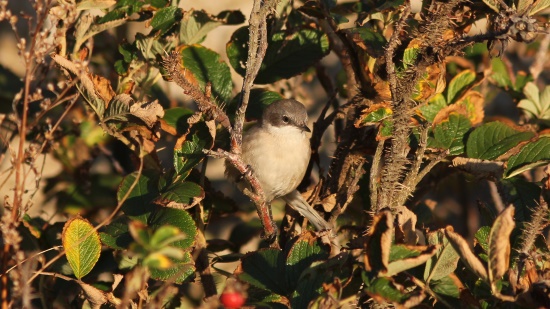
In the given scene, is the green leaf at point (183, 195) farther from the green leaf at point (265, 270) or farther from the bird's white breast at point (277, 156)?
the bird's white breast at point (277, 156)

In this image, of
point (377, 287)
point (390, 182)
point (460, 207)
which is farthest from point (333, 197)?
point (460, 207)

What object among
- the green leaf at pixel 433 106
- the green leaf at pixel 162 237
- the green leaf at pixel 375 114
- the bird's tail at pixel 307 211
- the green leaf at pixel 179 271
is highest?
the green leaf at pixel 162 237

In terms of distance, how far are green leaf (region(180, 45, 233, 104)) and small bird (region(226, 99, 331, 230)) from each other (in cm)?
74

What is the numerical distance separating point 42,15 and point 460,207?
331 centimetres

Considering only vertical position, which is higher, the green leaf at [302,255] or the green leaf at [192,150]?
the green leaf at [192,150]

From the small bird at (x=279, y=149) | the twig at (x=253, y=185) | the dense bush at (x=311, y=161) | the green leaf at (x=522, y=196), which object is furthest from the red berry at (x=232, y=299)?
the small bird at (x=279, y=149)

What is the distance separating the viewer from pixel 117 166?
12.4 ft

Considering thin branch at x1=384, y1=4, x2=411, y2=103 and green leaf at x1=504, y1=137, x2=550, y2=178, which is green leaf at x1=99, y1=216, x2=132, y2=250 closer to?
thin branch at x1=384, y1=4, x2=411, y2=103

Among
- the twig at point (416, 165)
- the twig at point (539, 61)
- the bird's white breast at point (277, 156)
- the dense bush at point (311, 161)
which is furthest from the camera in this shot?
the twig at point (539, 61)

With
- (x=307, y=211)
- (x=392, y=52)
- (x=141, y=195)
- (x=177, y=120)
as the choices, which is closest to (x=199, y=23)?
(x=177, y=120)

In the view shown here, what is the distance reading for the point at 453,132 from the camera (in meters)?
2.61

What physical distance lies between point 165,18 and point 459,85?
3.96 feet

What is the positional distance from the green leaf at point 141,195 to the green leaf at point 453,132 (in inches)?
41.6

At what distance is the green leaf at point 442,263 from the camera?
207cm
